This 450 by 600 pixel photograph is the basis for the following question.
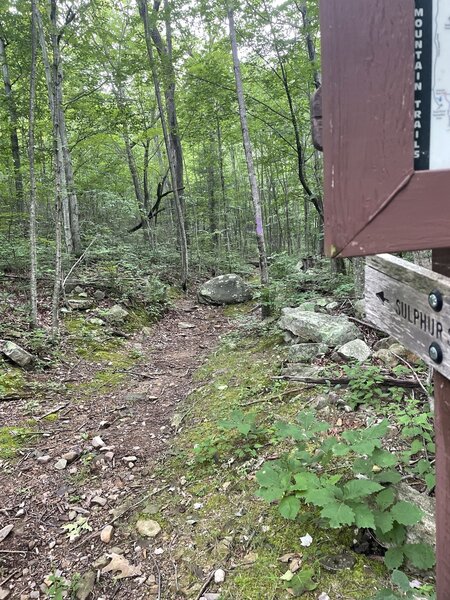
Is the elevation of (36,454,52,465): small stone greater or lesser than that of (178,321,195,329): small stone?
greater

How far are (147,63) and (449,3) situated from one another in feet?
36.3

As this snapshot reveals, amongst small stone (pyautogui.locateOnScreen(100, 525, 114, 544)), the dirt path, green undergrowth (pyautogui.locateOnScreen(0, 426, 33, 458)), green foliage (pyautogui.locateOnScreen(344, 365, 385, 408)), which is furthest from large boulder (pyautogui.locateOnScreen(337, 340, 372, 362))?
green undergrowth (pyautogui.locateOnScreen(0, 426, 33, 458))

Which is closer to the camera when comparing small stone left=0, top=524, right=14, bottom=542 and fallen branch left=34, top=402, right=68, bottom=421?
small stone left=0, top=524, right=14, bottom=542

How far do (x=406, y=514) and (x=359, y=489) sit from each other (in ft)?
0.81

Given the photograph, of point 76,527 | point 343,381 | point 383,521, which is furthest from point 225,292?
point 383,521

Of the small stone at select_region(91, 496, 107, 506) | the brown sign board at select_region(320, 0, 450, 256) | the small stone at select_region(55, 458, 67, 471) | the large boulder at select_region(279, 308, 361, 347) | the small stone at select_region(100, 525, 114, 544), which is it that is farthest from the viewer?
the large boulder at select_region(279, 308, 361, 347)

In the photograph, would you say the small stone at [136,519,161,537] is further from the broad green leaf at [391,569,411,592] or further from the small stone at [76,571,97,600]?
the broad green leaf at [391,569,411,592]

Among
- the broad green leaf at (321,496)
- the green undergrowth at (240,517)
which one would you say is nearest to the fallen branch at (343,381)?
the green undergrowth at (240,517)

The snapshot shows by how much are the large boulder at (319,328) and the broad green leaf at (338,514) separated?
3239 millimetres

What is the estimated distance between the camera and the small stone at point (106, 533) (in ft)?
8.94

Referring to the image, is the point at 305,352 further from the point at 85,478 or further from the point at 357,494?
the point at 357,494

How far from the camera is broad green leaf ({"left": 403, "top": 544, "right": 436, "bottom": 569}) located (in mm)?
1929

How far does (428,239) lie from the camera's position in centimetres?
97

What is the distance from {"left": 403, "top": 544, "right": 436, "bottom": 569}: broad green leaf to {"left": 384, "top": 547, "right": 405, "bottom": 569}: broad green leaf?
3cm
